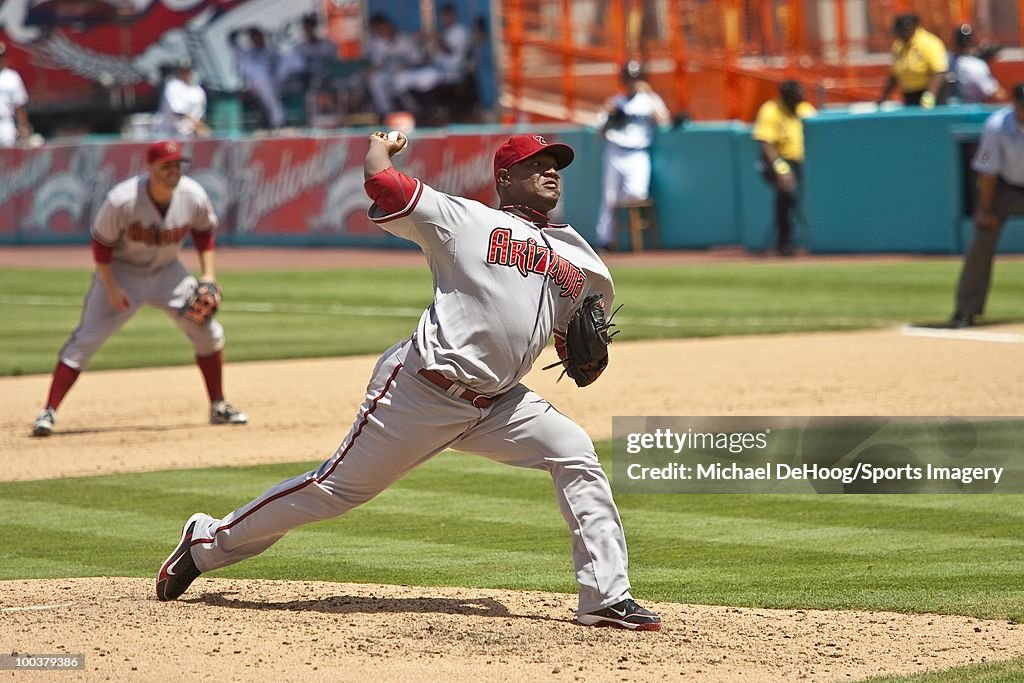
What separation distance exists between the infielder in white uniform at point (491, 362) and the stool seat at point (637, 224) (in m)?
16.6

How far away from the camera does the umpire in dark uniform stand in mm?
13844

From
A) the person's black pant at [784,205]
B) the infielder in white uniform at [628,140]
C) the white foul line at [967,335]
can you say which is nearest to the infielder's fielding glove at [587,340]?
the white foul line at [967,335]

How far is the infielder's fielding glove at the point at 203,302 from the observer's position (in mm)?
10633

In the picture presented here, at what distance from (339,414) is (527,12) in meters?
19.9

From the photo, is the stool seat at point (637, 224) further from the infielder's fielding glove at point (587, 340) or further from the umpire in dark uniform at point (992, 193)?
the infielder's fielding glove at point (587, 340)

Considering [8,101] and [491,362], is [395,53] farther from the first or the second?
[491,362]

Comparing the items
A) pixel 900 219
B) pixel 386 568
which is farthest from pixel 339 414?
pixel 900 219

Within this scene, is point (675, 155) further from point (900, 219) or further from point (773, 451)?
point (773, 451)

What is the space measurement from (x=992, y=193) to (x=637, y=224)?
348 inches

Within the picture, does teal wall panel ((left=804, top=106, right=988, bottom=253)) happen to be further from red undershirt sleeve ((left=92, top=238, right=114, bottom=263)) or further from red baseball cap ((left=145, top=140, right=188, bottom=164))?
red undershirt sleeve ((left=92, top=238, right=114, bottom=263))

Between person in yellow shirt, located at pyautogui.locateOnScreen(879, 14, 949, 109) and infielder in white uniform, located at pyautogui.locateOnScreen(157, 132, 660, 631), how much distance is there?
50.2 feet

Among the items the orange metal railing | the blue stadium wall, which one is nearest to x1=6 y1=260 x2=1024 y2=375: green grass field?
the blue stadium wall

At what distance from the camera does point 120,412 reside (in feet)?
38.8
